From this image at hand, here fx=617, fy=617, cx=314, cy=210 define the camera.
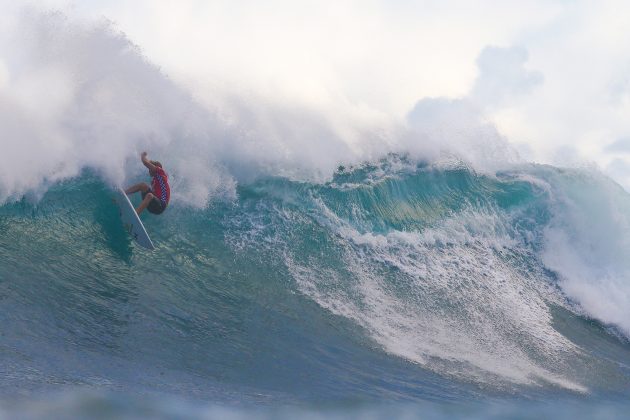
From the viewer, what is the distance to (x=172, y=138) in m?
11.1

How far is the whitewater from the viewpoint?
5.68 metres

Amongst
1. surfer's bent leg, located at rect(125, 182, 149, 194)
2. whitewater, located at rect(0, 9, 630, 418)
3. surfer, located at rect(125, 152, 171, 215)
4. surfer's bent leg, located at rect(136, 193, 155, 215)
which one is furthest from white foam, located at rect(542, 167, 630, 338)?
surfer's bent leg, located at rect(125, 182, 149, 194)

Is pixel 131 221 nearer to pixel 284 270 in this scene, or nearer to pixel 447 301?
pixel 284 270

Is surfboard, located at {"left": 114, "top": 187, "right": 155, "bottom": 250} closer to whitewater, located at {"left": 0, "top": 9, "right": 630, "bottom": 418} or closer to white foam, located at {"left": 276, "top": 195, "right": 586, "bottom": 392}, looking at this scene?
whitewater, located at {"left": 0, "top": 9, "right": 630, "bottom": 418}

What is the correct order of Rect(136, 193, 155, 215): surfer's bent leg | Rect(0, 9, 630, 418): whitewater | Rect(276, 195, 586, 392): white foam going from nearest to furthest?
Rect(0, 9, 630, 418): whitewater < Rect(276, 195, 586, 392): white foam < Rect(136, 193, 155, 215): surfer's bent leg

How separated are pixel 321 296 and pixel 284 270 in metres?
0.79

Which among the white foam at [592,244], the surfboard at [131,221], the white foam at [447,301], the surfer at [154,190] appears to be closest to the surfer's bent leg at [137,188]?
the surfer at [154,190]

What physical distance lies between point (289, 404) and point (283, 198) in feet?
18.3

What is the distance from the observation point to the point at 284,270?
8.84 meters

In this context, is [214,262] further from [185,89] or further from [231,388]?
[185,89]

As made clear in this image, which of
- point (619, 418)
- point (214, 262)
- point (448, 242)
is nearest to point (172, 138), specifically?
point (214, 262)

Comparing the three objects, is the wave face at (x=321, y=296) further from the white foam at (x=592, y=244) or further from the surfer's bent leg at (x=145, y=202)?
the surfer's bent leg at (x=145, y=202)

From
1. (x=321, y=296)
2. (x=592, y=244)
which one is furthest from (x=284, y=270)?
(x=592, y=244)

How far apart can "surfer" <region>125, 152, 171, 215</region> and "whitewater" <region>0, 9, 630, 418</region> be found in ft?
1.18
